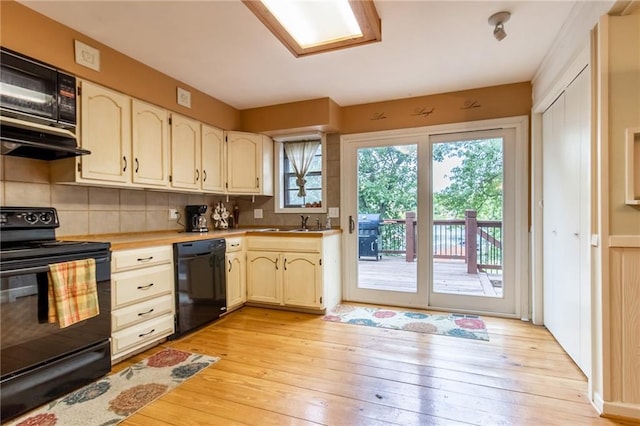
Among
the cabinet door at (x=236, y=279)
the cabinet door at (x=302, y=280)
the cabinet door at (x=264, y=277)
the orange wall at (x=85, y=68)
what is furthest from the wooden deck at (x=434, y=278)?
the orange wall at (x=85, y=68)

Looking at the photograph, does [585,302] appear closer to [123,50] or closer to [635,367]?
[635,367]

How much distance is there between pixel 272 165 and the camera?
13.6 ft

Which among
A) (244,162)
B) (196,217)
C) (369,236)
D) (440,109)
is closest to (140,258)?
(196,217)

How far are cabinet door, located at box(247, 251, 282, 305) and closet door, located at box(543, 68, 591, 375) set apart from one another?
2599mm

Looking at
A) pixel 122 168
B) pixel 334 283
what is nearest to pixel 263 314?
pixel 334 283

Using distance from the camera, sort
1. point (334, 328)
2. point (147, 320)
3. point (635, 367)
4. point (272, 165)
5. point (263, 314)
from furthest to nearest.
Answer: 1. point (272, 165)
2. point (263, 314)
3. point (334, 328)
4. point (147, 320)
5. point (635, 367)

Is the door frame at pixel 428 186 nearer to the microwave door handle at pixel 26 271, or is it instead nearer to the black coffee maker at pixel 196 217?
the black coffee maker at pixel 196 217

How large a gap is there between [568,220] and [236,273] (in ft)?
10.2

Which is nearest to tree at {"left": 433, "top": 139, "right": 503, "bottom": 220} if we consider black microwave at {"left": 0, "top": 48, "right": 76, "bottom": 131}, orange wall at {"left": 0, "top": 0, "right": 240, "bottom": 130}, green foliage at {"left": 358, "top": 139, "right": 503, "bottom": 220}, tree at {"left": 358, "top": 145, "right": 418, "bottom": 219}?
green foliage at {"left": 358, "top": 139, "right": 503, "bottom": 220}

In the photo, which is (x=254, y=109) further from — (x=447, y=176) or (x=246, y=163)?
(x=447, y=176)

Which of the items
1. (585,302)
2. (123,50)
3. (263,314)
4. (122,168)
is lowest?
(263,314)

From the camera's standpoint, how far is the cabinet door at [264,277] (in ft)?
11.7

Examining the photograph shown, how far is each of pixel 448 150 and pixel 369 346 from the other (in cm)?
226

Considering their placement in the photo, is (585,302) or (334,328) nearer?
(585,302)
